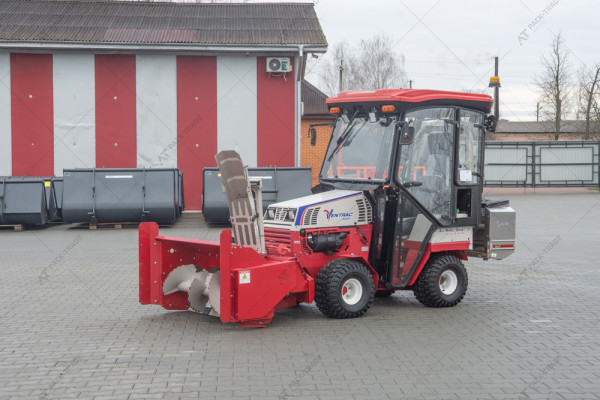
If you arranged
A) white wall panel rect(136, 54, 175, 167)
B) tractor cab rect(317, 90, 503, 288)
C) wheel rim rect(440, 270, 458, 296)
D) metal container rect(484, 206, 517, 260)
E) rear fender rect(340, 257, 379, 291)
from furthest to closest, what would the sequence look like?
white wall panel rect(136, 54, 175, 167)
metal container rect(484, 206, 517, 260)
wheel rim rect(440, 270, 458, 296)
tractor cab rect(317, 90, 503, 288)
rear fender rect(340, 257, 379, 291)

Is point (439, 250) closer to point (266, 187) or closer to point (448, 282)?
point (448, 282)

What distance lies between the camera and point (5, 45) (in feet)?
81.5

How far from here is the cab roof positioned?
9.01m

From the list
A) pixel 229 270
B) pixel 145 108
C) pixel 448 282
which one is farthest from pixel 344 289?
pixel 145 108

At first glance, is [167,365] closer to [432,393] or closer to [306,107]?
[432,393]

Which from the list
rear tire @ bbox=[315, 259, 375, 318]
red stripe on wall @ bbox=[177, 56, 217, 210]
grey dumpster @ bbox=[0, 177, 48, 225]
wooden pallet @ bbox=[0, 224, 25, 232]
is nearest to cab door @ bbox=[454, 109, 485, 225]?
rear tire @ bbox=[315, 259, 375, 318]

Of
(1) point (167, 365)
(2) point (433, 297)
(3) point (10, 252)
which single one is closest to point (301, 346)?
(1) point (167, 365)

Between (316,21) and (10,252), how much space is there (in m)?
15.7

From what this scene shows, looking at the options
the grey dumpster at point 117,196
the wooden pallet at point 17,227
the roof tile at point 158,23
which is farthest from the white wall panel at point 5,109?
the grey dumpster at point 117,196

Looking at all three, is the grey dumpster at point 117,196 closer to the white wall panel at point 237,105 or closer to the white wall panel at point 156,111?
the white wall panel at point 156,111

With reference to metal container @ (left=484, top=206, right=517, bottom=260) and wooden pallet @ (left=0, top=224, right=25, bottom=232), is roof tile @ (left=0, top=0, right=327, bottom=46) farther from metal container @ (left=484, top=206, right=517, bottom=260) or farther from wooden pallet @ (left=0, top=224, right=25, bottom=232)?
metal container @ (left=484, top=206, right=517, bottom=260)

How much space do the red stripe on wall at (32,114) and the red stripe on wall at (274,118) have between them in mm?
7178

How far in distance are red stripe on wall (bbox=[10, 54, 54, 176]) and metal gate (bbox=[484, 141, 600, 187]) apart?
23.3 meters

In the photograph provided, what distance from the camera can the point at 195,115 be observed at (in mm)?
25891
